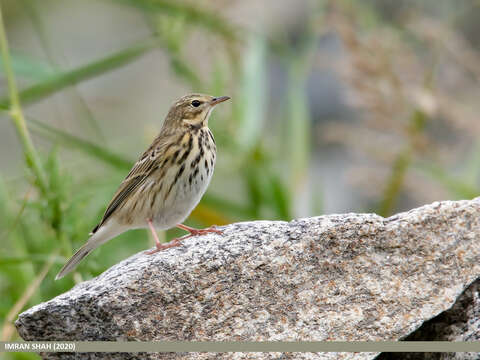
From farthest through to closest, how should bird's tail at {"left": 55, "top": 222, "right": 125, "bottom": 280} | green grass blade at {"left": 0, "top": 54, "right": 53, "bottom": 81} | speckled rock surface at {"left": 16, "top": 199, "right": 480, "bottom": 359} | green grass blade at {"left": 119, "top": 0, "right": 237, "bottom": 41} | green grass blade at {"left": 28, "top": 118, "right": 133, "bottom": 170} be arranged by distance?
green grass blade at {"left": 119, "top": 0, "right": 237, "bottom": 41}
green grass blade at {"left": 0, "top": 54, "right": 53, "bottom": 81}
green grass blade at {"left": 28, "top": 118, "right": 133, "bottom": 170}
bird's tail at {"left": 55, "top": 222, "right": 125, "bottom": 280}
speckled rock surface at {"left": 16, "top": 199, "right": 480, "bottom": 359}

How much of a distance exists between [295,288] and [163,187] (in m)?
1.67

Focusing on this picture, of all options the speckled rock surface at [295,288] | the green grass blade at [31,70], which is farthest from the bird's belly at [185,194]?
the green grass blade at [31,70]

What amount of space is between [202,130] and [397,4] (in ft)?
27.7

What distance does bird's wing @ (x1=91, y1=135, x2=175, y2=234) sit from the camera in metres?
5.06

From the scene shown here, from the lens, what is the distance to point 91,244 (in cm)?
483

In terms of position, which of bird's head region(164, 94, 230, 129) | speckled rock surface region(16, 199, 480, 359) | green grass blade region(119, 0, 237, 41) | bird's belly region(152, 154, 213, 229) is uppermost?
green grass blade region(119, 0, 237, 41)

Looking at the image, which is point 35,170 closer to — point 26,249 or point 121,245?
point 26,249

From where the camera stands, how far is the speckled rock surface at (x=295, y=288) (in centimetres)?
339

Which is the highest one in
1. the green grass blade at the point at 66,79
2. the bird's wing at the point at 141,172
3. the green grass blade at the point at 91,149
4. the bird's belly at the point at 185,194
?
the green grass blade at the point at 66,79

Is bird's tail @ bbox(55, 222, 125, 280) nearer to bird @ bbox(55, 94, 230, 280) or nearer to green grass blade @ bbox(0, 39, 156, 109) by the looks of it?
bird @ bbox(55, 94, 230, 280)

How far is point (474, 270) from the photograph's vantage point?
353 centimetres

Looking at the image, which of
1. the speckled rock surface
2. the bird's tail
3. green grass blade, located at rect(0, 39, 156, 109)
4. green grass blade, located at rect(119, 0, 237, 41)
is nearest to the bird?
the bird's tail

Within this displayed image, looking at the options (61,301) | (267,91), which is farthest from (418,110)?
(267,91)

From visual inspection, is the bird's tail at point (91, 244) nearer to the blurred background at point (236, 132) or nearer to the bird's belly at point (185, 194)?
the blurred background at point (236, 132)
